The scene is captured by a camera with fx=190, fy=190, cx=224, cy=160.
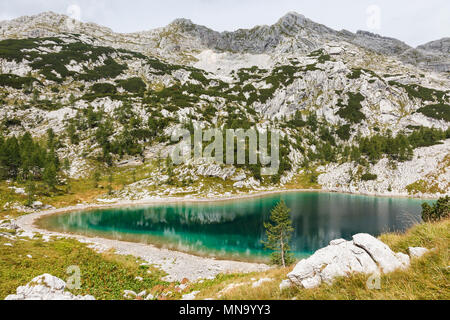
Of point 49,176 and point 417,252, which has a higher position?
point 417,252

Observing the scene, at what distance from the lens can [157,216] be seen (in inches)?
2328

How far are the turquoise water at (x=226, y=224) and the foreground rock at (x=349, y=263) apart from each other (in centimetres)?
2763

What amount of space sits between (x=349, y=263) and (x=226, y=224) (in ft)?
154

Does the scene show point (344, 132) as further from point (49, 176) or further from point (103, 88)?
point (103, 88)

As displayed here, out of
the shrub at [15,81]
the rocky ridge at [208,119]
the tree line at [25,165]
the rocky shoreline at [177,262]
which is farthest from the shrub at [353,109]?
the shrub at [15,81]

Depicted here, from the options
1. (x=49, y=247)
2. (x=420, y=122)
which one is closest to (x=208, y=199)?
(x=49, y=247)

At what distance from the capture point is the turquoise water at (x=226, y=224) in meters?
37.7

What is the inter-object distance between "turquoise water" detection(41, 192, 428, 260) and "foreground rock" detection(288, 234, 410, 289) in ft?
90.6

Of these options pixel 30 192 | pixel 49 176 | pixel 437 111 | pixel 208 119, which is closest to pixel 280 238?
pixel 30 192

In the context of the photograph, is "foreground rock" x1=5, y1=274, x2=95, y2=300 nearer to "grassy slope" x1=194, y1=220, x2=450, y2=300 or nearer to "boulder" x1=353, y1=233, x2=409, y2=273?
"grassy slope" x1=194, y1=220, x2=450, y2=300

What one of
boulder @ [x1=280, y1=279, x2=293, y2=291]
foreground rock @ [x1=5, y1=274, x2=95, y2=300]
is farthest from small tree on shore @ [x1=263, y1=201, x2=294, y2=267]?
foreground rock @ [x1=5, y1=274, x2=95, y2=300]

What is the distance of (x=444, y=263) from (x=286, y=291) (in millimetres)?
4642

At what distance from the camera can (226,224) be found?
51469 millimetres
